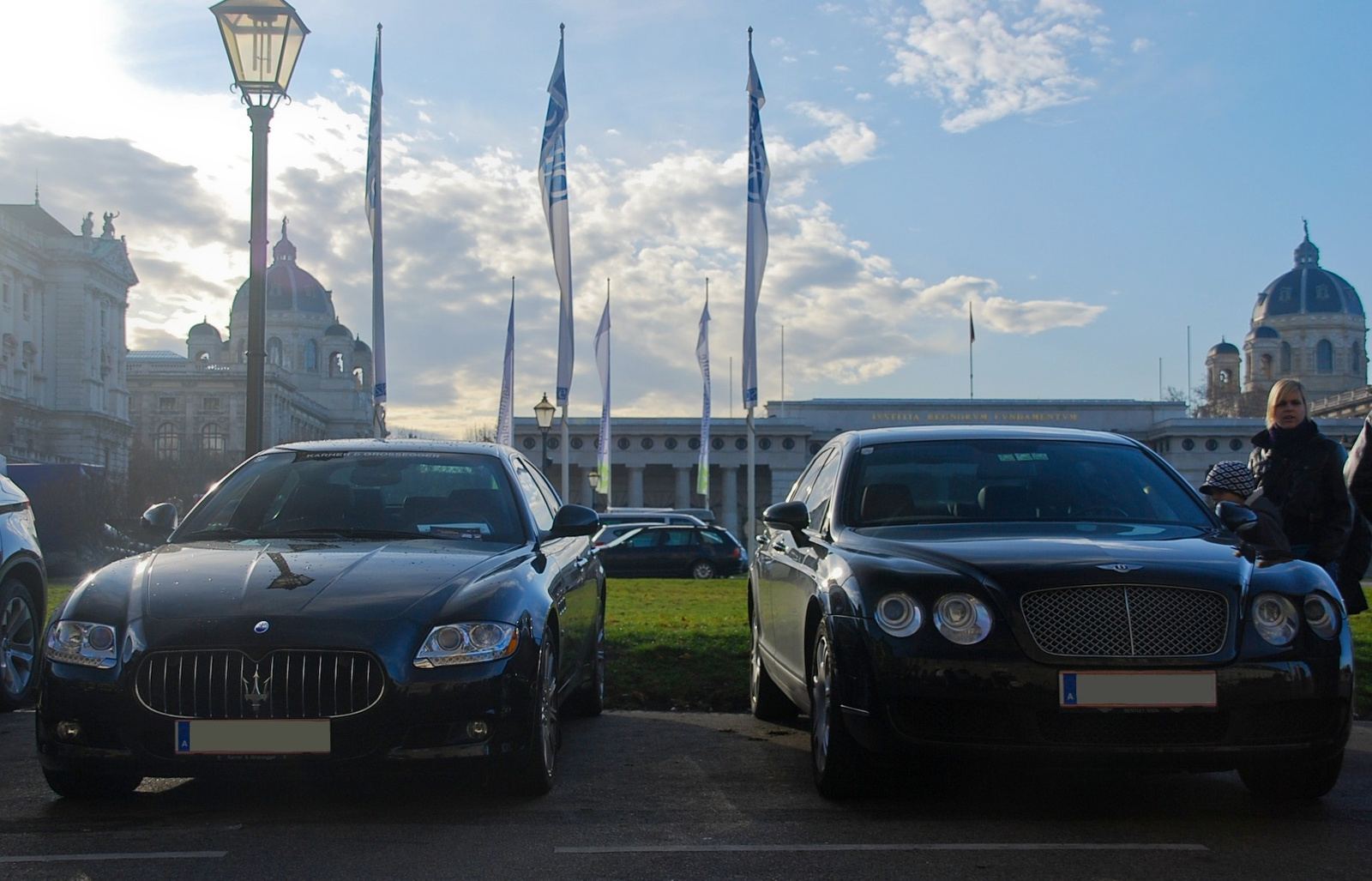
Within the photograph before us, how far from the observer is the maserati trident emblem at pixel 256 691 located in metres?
4.70

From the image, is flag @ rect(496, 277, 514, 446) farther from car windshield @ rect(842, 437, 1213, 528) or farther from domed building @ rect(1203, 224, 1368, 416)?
domed building @ rect(1203, 224, 1368, 416)

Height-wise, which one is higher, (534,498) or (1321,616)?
(534,498)

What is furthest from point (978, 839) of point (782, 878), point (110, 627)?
point (110, 627)

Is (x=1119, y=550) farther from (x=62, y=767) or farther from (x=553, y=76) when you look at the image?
(x=553, y=76)

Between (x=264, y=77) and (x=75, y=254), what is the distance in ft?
283

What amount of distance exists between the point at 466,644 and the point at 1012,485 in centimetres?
265

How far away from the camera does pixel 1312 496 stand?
24.7ft

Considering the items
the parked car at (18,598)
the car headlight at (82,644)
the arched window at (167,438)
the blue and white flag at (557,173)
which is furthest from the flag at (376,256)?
the arched window at (167,438)

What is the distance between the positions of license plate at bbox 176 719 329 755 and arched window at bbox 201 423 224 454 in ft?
353

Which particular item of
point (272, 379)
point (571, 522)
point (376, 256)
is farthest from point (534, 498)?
point (272, 379)

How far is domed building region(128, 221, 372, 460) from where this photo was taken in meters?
108

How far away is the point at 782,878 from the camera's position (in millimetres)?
4137

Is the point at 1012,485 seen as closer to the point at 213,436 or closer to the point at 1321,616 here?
the point at 1321,616

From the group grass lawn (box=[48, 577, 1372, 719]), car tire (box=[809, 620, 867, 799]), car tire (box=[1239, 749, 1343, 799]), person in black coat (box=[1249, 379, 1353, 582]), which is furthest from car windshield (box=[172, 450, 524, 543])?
person in black coat (box=[1249, 379, 1353, 582])
